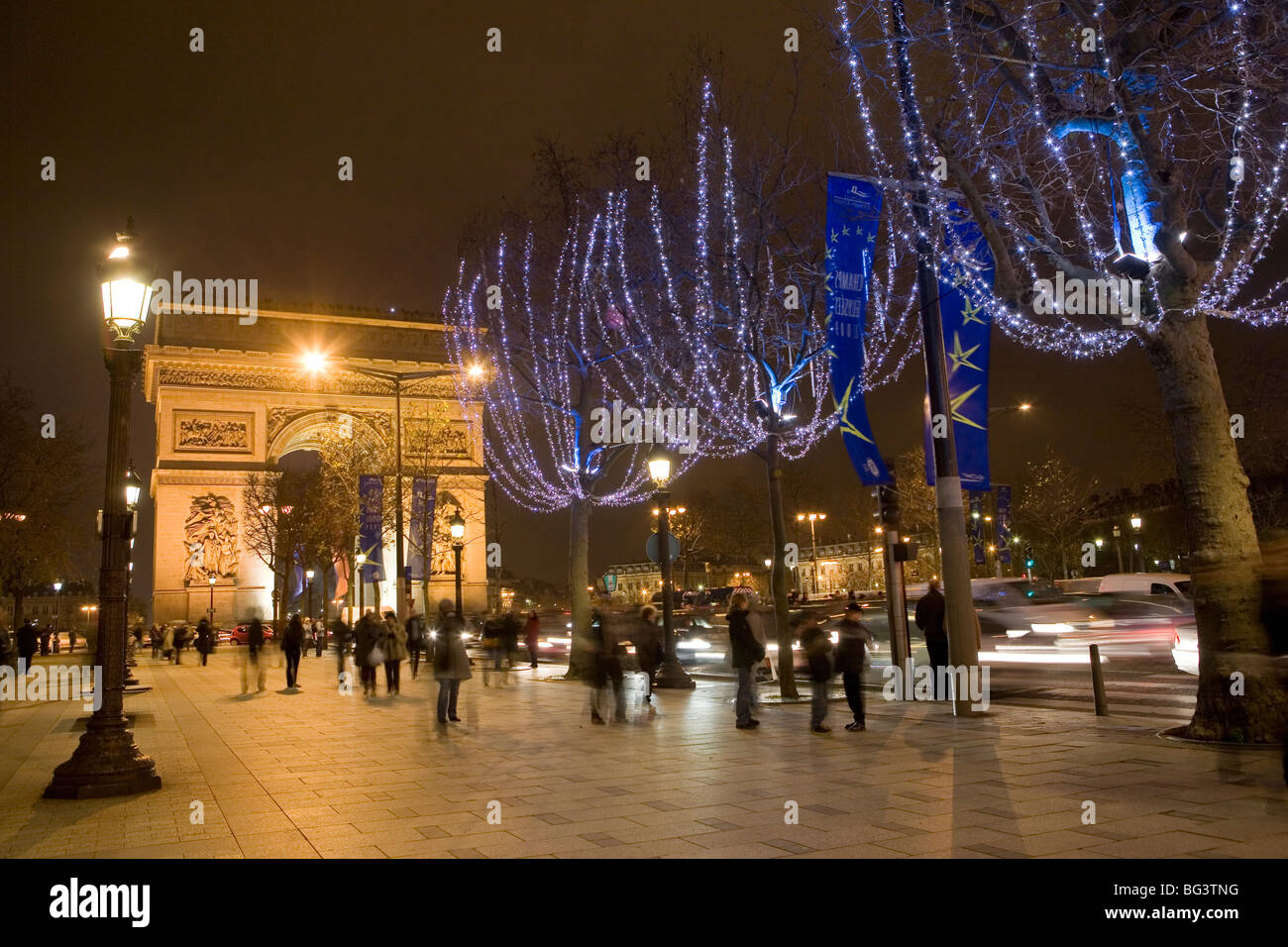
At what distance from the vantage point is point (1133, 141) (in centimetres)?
1071

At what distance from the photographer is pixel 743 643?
13.3m

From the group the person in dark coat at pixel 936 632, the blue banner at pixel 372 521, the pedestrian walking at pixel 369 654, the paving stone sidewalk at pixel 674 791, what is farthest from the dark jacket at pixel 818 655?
the blue banner at pixel 372 521

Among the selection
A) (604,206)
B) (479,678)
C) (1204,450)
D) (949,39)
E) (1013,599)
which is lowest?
(479,678)

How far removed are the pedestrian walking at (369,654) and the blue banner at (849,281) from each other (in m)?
10.8

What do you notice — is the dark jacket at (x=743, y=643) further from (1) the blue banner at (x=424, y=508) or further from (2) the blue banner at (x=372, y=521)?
(2) the blue banner at (x=372, y=521)

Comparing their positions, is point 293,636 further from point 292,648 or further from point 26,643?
point 26,643

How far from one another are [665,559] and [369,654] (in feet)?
22.0

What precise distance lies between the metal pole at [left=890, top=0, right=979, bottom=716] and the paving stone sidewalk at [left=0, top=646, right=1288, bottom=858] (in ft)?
3.52

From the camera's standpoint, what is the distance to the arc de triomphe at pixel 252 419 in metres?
54.2
